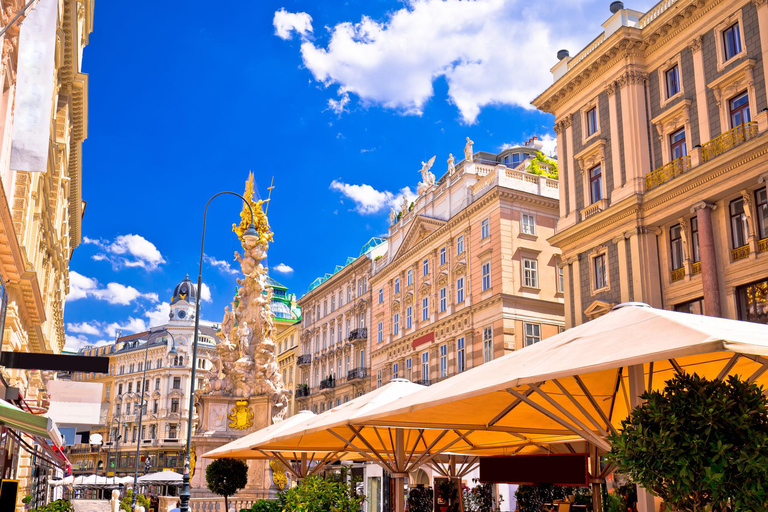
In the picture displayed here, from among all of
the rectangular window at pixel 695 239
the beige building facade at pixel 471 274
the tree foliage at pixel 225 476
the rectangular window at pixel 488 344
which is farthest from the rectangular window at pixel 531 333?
the tree foliage at pixel 225 476

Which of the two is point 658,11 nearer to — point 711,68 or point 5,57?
point 711,68

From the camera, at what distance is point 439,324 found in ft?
146

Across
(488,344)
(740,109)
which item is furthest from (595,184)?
(488,344)

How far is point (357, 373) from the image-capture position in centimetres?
5541

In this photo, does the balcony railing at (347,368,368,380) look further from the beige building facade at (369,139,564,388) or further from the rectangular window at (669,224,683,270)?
the rectangular window at (669,224,683,270)

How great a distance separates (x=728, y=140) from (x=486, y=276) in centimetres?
1745

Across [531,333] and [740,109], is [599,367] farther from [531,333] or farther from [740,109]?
[531,333]

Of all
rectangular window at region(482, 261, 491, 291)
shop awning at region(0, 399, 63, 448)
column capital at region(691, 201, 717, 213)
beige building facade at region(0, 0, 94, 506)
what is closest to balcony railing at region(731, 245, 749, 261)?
column capital at region(691, 201, 717, 213)

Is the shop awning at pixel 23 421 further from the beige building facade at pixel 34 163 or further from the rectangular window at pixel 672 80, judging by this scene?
the rectangular window at pixel 672 80

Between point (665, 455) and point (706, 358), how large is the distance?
2590 millimetres

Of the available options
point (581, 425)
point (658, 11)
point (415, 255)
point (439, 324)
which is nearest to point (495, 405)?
point (581, 425)

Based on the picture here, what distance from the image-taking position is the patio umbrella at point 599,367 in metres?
6.20

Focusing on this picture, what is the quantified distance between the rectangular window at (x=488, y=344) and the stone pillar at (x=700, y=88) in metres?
15.8

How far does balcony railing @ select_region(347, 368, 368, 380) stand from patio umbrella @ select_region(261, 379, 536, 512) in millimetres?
37842
